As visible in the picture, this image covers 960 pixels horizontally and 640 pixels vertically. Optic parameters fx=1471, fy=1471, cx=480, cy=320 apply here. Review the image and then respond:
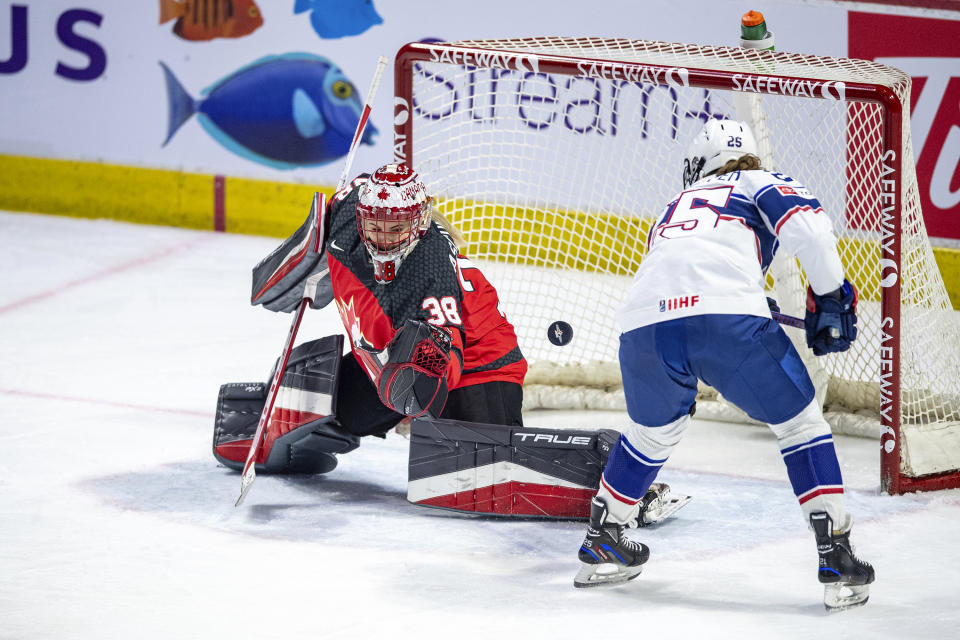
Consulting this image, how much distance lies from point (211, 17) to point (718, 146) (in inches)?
174

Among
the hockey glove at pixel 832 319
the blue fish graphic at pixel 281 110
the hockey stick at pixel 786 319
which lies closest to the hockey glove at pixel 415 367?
the hockey stick at pixel 786 319

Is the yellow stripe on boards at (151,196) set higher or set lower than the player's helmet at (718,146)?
lower

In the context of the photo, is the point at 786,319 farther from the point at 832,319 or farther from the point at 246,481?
the point at 246,481

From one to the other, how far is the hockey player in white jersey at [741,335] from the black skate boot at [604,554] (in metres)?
Answer: 0.08

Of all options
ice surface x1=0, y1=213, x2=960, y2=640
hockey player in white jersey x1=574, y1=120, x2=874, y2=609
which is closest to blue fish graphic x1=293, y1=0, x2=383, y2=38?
ice surface x1=0, y1=213, x2=960, y2=640

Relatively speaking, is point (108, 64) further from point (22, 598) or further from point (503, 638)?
point (503, 638)

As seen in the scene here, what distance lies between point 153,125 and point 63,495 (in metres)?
3.79

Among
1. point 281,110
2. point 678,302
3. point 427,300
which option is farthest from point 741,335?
point 281,110

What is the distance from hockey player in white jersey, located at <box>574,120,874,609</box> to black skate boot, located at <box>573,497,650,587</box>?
0.08 meters

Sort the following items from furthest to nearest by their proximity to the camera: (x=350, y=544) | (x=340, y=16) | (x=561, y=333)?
(x=340, y=16) → (x=561, y=333) → (x=350, y=544)

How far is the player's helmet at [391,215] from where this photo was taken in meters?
3.72

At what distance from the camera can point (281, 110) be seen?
23.5ft

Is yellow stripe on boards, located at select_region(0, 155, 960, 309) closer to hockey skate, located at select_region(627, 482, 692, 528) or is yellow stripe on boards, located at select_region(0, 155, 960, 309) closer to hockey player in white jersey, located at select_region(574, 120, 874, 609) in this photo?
hockey skate, located at select_region(627, 482, 692, 528)

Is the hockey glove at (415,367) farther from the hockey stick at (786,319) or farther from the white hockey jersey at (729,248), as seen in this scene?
the hockey stick at (786,319)
